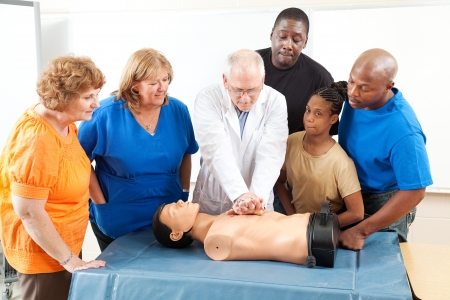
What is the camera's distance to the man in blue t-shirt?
168 cm

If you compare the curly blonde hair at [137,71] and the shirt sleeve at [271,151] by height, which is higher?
the curly blonde hair at [137,71]

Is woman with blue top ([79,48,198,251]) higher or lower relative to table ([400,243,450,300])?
higher

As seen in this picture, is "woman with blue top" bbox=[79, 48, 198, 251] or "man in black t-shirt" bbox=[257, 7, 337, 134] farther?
"man in black t-shirt" bbox=[257, 7, 337, 134]

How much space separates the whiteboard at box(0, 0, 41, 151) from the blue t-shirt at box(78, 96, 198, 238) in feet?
5.18

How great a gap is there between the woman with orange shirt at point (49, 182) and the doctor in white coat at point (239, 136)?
47cm

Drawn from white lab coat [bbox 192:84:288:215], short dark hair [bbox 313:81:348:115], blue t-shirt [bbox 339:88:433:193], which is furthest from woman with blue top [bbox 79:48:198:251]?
blue t-shirt [bbox 339:88:433:193]

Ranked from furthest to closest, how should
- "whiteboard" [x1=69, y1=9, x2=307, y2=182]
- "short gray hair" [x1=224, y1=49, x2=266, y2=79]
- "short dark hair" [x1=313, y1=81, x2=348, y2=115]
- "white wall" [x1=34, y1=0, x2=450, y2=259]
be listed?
"whiteboard" [x1=69, y1=9, x2=307, y2=182] → "white wall" [x1=34, y1=0, x2=450, y2=259] → "short dark hair" [x1=313, y1=81, x2=348, y2=115] → "short gray hair" [x1=224, y1=49, x2=266, y2=79]

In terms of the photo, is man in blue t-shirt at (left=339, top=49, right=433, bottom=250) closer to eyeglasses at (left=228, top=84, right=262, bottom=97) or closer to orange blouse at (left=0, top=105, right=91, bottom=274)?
eyeglasses at (left=228, top=84, right=262, bottom=97)

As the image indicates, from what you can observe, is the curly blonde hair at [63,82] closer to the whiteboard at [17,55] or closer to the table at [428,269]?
the table at [428,269]

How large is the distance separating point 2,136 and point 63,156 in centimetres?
190

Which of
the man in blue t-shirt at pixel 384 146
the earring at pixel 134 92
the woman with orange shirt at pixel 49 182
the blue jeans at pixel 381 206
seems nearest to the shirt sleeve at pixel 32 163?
the woman with orange shirt at pixel 49 182

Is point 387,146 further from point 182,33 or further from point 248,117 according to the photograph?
point 182,33

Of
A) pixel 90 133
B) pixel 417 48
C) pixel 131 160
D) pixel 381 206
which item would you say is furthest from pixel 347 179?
pixel 417 48

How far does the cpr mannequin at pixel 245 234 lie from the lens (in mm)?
1536
